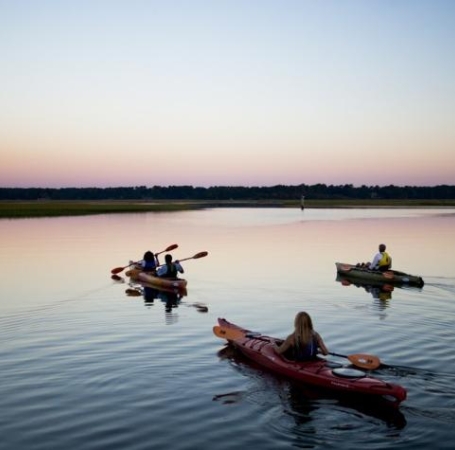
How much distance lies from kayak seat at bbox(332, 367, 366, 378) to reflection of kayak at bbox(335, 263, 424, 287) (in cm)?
1426

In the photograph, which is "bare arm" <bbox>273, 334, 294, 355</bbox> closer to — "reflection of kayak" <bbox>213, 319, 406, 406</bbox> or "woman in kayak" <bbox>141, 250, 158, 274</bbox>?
"reflection of kayak" <bbox>213, 319, 406, 406</bbox>

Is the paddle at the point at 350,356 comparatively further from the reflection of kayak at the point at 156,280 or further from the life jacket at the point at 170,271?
the life jacket at the point at 170,271

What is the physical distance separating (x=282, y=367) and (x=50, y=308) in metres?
10.8

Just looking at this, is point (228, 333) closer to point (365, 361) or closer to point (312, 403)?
point (365, 361)

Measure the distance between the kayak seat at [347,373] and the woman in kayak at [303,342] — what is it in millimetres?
697

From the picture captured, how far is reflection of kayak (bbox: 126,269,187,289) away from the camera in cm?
2453

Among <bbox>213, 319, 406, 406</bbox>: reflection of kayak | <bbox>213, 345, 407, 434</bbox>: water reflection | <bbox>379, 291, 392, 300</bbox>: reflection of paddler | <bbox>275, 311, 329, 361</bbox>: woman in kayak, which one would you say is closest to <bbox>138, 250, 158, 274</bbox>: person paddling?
<bbox>379, 291, 392, 300</bbox>: reflection of paddler

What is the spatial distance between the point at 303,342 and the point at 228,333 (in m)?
3.42

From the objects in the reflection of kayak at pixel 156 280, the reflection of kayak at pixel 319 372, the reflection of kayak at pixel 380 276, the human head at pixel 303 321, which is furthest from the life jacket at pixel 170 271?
the human head at pixel 303 321

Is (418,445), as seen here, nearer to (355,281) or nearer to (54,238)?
(355,281)

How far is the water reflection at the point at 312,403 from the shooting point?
1016cm

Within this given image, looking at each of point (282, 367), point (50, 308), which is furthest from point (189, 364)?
point (50, 308)

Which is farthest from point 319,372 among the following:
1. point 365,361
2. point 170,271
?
point 170,271

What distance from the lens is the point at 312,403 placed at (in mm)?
11023
